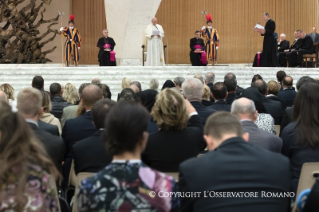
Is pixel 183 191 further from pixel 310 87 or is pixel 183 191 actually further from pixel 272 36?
pixel 272 36

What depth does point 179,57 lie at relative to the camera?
1906 centimetres

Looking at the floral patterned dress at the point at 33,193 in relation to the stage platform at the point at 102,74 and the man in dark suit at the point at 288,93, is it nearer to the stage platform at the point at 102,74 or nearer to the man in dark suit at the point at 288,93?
the man in dark suit at the point at 288,93

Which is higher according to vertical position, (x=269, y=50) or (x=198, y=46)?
(x=198, y=46)

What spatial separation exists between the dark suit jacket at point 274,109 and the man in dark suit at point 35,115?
3.04 metres

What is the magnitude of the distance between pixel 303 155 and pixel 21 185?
77.9 inches

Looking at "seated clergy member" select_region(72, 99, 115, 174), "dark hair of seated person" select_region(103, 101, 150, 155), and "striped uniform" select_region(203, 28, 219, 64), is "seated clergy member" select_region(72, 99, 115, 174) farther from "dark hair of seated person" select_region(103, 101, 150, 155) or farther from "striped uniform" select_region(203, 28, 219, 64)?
"striped uniform" select_region(203, 28, 219, 64)

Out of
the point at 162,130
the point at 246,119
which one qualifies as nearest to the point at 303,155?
the point at 246,119

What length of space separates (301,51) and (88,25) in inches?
325

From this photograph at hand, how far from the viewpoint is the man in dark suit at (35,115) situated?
3203mm

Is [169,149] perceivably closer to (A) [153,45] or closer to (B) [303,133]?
(B) [303,133]

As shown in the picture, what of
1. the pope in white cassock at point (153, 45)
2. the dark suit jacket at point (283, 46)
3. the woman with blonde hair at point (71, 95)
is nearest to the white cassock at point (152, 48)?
the pope in white cassock at point (153, 45)

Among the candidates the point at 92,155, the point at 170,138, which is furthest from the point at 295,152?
the point at 92,155

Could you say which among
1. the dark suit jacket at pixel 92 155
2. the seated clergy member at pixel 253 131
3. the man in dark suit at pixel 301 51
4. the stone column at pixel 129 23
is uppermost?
the stone column at pixel 129 23

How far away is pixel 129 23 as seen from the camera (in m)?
14.2
